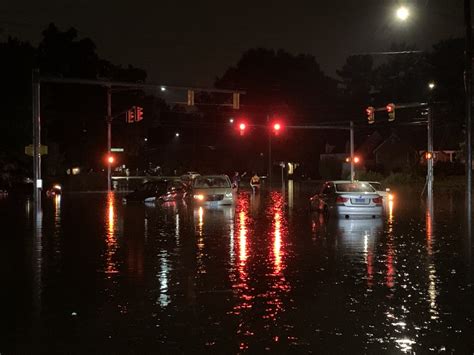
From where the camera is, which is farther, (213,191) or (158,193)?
(158,193)

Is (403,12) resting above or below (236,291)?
above

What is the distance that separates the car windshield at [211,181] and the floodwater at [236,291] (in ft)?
44.5

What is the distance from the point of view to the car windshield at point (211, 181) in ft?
112

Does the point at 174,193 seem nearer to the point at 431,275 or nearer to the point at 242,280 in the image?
the point at 242,280

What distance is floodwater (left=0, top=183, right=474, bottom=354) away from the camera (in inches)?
296

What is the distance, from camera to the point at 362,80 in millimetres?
135875

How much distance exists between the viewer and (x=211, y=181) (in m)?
34.8

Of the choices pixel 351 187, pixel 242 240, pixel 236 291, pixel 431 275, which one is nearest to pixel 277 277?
pixel 236 291

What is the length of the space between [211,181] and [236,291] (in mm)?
24379

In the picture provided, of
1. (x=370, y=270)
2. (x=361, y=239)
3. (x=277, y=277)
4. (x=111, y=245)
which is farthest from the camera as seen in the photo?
(x=361, y=239)

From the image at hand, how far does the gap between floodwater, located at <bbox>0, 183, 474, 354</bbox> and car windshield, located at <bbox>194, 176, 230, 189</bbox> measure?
13558 mm

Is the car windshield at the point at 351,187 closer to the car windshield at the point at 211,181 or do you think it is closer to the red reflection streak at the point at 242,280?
the red reflection streak at the point at 242,280

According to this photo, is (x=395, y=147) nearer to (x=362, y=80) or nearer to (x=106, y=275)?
(x=362, y=80)

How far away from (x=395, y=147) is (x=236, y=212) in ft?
222
